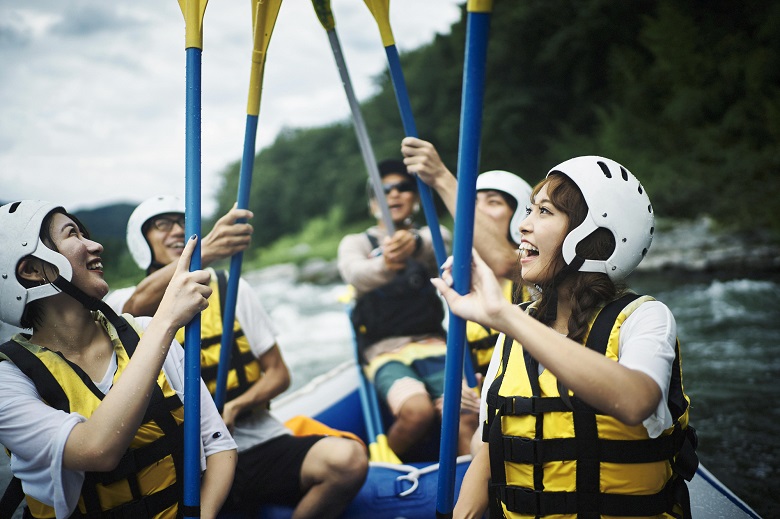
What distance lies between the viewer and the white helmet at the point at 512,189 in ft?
9.55

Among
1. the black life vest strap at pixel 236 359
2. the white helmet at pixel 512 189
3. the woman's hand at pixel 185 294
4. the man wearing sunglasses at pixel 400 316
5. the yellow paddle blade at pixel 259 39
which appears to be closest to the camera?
the woman's hand at pixel 185 294

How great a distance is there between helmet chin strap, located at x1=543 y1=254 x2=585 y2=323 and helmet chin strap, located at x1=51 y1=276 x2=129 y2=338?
4.16 ft

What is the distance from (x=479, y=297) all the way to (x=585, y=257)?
0.37m

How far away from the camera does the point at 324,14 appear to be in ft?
7.02

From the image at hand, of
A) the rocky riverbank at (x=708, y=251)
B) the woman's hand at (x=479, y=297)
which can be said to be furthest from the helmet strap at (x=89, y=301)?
the rocky riverbank at (x=708, y=251)

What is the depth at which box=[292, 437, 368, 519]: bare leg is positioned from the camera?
217cm

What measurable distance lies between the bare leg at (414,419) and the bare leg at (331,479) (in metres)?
0.75

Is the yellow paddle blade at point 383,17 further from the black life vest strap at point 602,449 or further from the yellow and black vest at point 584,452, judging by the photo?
the black life vest strap at point 602,449

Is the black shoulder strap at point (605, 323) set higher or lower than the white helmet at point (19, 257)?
lower

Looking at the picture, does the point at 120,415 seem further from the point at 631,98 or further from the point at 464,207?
the point at 631,98

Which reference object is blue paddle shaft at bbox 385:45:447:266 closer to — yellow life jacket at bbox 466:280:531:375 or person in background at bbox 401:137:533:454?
person in background at bbox 401:137:533:454

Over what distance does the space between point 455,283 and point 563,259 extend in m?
0.35

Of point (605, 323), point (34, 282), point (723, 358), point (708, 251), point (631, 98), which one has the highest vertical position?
point (631, 98)

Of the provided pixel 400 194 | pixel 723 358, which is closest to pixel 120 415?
pixel 400 194
